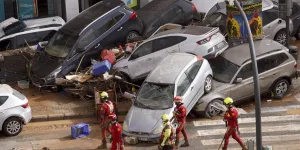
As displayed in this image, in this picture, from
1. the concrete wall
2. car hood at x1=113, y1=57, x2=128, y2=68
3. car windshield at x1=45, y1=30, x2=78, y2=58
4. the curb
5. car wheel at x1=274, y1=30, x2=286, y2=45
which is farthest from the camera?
the concrete wall

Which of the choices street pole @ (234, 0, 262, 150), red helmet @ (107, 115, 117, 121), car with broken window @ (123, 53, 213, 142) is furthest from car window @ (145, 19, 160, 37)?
street pole @ (234, 0, 262, 150)

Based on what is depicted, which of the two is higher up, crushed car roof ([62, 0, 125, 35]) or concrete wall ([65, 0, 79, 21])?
crushed car roof ([62, 0, 125, 35])

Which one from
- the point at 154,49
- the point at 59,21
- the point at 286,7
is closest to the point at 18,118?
the point at 154,49

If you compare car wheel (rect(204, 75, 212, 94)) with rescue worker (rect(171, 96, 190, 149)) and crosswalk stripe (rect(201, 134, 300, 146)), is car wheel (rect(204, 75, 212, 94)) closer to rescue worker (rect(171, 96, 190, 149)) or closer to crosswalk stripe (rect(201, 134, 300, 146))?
crosswalk stripe (rect(201, 134, 300, 146))

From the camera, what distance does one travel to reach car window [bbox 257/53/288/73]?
2386 centimetres

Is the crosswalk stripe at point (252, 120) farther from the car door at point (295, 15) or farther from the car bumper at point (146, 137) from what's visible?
the car door at point (295, 15)

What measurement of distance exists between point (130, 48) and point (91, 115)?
330cm

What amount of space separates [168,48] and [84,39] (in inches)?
123

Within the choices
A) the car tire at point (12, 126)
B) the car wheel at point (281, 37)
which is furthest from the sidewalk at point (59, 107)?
the car wheel at point (281, 37)

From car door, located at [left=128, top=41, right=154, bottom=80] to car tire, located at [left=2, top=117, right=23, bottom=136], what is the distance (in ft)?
14.3

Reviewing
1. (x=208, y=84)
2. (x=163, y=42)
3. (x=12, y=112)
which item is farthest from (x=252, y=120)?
(x=12, y=112)

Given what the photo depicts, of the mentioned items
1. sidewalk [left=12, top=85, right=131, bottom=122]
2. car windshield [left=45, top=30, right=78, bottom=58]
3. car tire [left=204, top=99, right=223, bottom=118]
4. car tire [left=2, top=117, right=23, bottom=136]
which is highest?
car windshield [left=45, top=30, right=78, bottom=58]

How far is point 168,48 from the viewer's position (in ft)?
81.2

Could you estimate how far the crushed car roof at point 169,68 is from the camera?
22.2 metres
